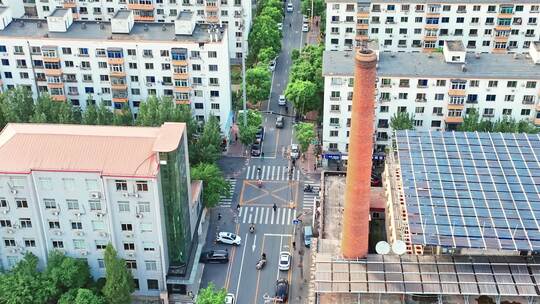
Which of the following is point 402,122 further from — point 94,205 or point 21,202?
point 21,202

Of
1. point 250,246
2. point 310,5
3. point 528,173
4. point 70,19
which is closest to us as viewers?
point 528,173

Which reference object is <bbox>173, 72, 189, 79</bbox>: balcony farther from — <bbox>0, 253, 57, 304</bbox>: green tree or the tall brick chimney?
the tall brick chimney

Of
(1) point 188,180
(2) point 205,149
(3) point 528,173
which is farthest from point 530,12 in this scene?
(1) point 188,180

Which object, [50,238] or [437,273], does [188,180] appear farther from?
[437,273]

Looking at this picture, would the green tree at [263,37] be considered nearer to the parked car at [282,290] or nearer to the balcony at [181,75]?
the balcony at [181,75]

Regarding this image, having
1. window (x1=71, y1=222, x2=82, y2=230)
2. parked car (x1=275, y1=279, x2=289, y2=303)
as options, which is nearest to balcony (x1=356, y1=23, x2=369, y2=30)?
parked car (x1=275, y1=279, x2=289, y2=303)
